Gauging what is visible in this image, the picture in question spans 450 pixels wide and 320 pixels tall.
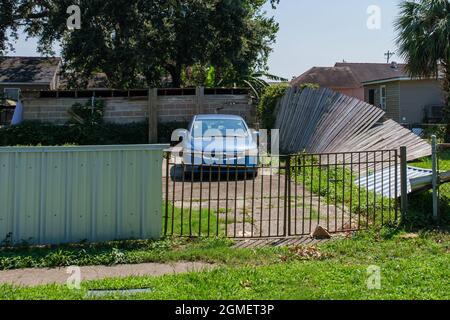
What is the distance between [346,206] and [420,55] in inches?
375

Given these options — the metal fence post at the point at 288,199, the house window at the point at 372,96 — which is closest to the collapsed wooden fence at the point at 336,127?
the metal fence post at the point at 288,199

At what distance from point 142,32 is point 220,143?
452 inches

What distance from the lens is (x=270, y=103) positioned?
17.4 m

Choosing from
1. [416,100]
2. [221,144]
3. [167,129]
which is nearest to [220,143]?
[221,144]

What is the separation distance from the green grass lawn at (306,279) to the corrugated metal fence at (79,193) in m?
1.36

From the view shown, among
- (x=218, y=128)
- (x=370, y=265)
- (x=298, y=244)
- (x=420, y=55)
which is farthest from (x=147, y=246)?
(x=420, y=55)

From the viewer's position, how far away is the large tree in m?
20.9

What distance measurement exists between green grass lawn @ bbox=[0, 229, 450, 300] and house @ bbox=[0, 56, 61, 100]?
32.0 metres

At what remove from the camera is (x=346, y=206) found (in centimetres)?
827

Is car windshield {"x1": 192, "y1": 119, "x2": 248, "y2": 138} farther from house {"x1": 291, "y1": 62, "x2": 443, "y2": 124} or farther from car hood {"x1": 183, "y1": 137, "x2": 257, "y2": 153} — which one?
house {"x1": 291, "y1": 62, "x2": 443, "y2": 124}

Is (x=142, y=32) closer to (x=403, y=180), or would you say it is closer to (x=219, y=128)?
(x=219, y=128)

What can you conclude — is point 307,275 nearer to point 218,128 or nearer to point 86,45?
point 218,128

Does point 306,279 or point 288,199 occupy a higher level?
point 288,199
